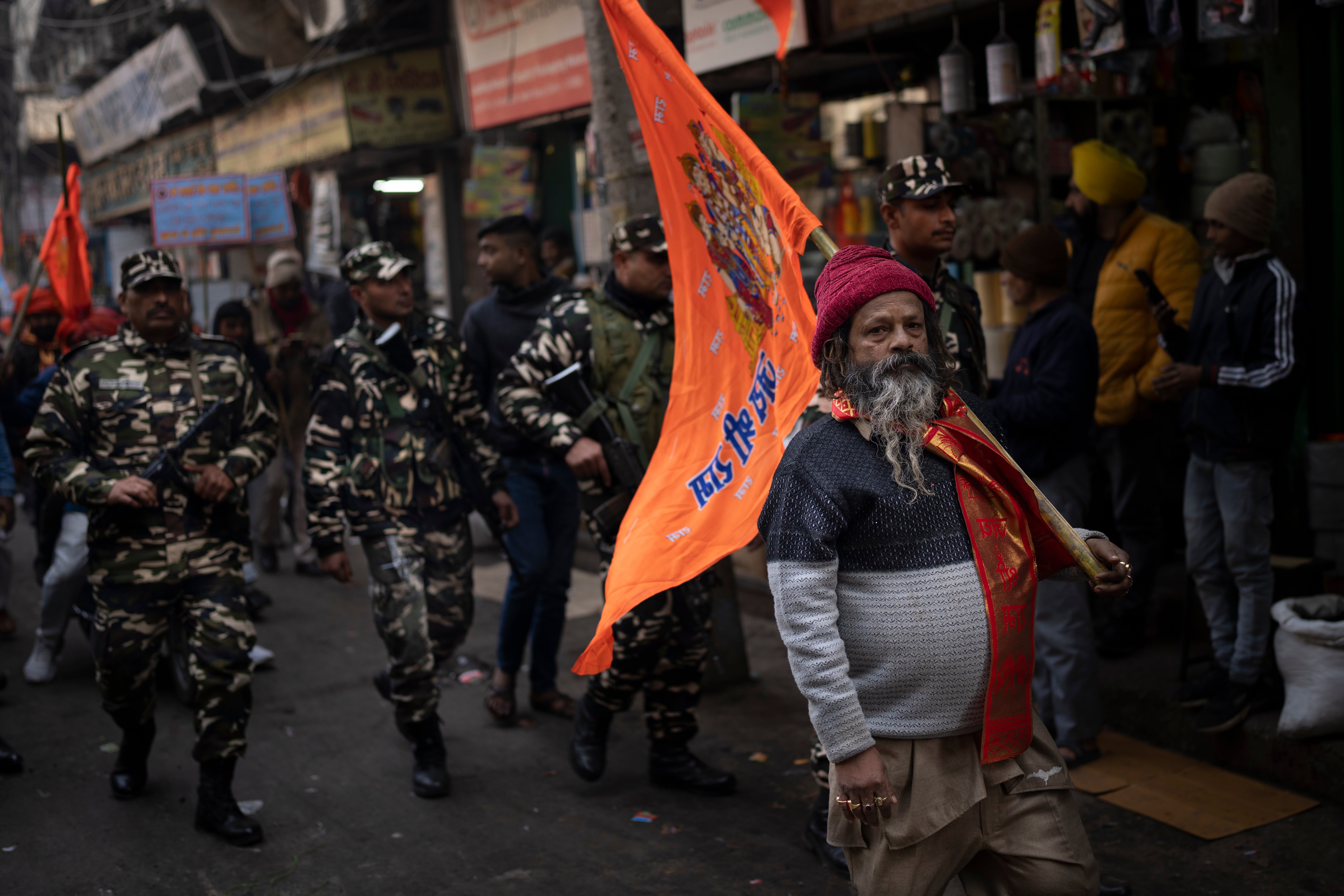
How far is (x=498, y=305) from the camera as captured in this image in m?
6.50

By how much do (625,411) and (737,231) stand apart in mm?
1368

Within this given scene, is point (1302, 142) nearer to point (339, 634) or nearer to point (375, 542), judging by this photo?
point (375, 542)

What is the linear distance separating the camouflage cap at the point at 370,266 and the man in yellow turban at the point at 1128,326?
3226 mm

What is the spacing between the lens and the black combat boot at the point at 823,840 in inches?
159

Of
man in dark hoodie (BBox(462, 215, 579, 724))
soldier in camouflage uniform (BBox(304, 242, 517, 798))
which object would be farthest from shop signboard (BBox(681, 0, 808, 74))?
soldier in camouflage uniform (BBox(304, 242, 517, 798))

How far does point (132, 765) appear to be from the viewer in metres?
4.96

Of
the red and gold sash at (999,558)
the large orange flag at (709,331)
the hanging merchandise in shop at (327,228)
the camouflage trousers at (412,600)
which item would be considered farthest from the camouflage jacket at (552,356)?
the hanging merchandise in shop at (327,228)

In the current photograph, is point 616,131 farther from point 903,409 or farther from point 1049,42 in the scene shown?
point 903,409

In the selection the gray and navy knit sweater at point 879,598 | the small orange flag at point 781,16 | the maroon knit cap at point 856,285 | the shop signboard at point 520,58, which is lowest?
the gray and navy knit sweater at point 879,598

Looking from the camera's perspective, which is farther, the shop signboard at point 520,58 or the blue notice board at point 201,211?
the shop signboard at point 520,58

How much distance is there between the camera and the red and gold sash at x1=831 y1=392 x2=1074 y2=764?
2584 millimetres

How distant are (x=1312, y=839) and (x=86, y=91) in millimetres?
23101

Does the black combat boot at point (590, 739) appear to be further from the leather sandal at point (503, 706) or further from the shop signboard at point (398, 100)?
the shop signboard at point (398, 100)

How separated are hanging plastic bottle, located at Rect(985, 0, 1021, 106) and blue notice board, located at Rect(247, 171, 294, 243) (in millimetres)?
5798
